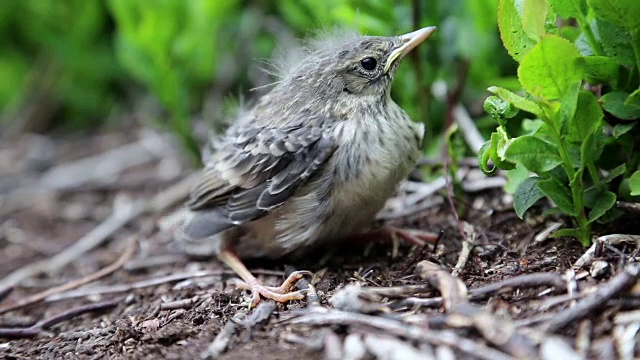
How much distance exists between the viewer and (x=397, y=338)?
2.03 meters

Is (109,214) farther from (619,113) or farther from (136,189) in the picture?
(619,113)

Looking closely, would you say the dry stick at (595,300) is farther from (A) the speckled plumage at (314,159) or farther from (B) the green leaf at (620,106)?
(A) the speckled plumage at (314,159)

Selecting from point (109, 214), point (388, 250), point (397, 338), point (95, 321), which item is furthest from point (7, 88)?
point (397, 338)

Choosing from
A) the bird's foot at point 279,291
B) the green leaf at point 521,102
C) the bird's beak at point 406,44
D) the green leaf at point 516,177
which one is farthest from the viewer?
the bird's beak at point 406,44

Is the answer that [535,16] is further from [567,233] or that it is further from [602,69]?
[567,233]

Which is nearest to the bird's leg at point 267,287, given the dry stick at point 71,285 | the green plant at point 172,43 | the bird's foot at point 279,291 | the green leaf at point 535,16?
the bird's foot at point 279,291

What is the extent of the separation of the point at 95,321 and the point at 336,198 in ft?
3.70

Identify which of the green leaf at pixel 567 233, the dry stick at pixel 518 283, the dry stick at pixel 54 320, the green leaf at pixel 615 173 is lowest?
the dry stick at pixel 518 283

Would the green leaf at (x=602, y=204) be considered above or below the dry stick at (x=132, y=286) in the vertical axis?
below

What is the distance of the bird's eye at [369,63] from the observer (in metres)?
3.06

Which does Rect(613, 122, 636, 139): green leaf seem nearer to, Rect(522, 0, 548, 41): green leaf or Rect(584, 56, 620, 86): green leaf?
Rect(584, 56, 620, 86): green leaf

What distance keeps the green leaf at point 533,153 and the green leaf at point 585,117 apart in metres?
0.09

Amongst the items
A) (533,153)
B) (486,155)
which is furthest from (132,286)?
(533,153)

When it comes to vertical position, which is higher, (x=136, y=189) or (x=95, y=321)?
(x=136, y=189)
